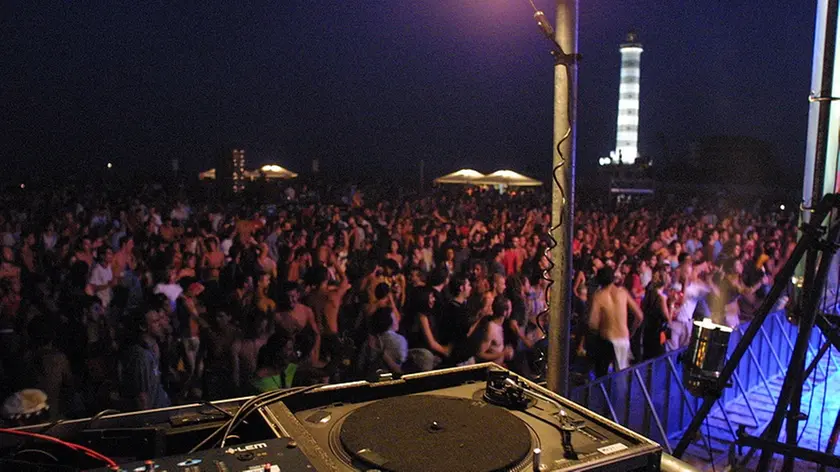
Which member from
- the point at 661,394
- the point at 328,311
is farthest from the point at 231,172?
the point at 661,394

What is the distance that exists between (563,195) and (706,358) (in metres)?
Result: 1.21

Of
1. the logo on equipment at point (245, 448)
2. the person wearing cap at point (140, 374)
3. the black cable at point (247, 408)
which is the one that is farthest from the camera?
the person wearing cap at point (140, 374)

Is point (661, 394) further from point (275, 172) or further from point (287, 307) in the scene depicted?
point (275, 172)

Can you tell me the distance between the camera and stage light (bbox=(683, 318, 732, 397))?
10.5 feet

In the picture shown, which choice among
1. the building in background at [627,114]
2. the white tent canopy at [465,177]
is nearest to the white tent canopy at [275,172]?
the white tent canopy at [465,177]

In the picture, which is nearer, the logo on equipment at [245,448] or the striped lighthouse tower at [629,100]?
the logo on equipment at [245,448]

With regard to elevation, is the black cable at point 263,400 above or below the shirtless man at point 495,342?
above

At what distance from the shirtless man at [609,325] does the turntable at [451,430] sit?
5.43 meters

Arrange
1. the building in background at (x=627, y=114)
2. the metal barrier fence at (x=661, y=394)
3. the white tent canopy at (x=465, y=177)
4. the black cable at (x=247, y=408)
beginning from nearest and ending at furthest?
the black cable at (x=247, y=408)
the metal barrier fence at (x=661, y=394)
the white tent canopy at (x=465, y=177)
the building in background at (x=627, y=114)

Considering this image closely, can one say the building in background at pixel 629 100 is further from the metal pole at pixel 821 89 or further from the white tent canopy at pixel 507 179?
the metal pole at pixel 821 89

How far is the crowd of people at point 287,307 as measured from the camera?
5203 mm

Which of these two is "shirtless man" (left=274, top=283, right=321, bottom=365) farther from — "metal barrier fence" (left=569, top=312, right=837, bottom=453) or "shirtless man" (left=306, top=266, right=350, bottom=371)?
"metal barrier fence" (left=569, top=312, right=837, bottom=453)

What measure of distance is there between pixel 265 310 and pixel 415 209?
13126mm

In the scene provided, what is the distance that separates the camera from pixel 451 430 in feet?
5.16
